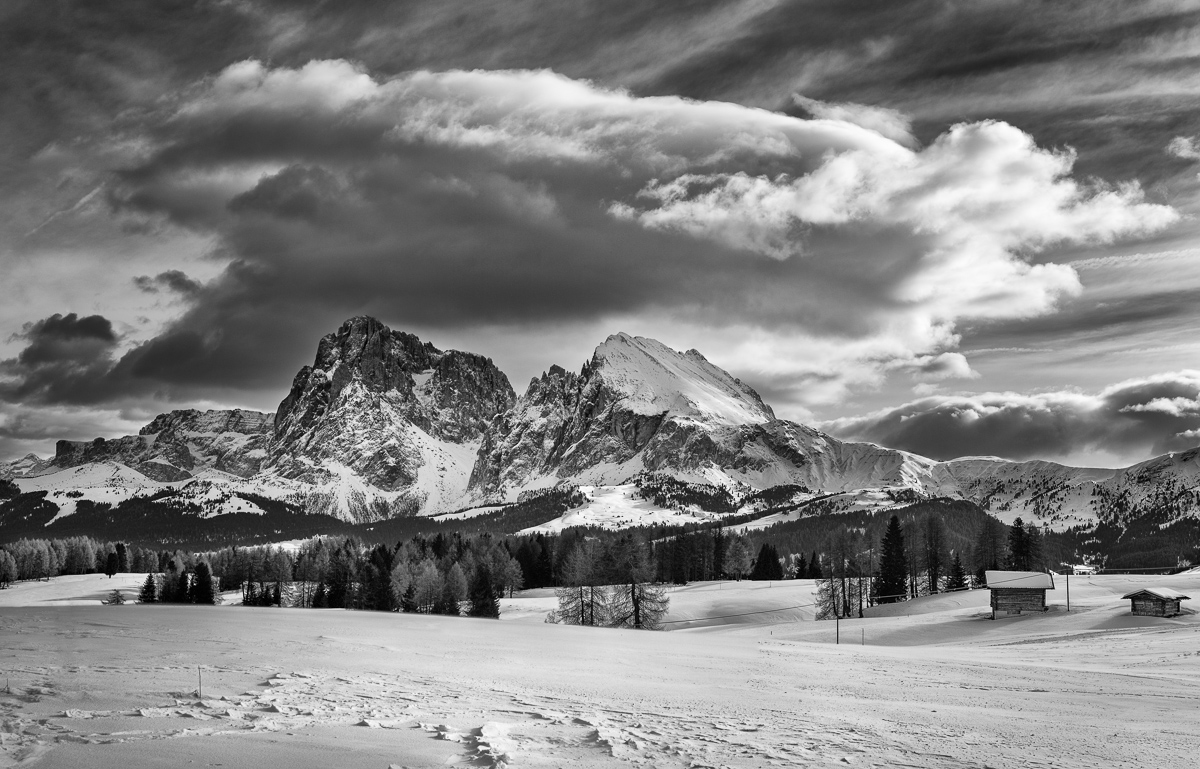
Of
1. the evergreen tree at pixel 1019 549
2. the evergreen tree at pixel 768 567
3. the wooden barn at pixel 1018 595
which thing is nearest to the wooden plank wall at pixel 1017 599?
the wooden barn at pixel 1018 595

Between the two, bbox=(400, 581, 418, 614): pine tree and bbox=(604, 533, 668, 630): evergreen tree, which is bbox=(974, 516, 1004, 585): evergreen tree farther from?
bbox=(400, 581, 418, 614): pine tree

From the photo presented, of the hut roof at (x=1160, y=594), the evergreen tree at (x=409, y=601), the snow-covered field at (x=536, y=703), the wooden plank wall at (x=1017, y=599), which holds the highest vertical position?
the snow-covered field at (x=536, y=703)

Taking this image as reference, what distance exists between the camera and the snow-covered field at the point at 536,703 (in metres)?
15.6

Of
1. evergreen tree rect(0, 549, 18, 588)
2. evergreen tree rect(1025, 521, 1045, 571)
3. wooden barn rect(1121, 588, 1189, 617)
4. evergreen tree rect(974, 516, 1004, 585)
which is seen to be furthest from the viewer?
evergreen tree rect(0, 549, 18, 588)

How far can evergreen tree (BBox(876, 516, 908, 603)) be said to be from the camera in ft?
423

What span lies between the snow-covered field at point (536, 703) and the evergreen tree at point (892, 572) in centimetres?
8208

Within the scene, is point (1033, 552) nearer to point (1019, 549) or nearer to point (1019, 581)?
point (1019, 549)

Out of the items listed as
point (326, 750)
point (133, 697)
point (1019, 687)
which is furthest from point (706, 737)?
point (1019, 687)

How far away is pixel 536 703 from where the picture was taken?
22062mm

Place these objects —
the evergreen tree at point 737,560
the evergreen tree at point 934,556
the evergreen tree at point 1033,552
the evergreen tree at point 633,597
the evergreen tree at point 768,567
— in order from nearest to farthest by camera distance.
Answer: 1. the evergreen tree at point 633,597
2. the evergreen tree at point 1033,552
3. the evergreen tree at point 934,556
4. the evergreen tree at point 768,567
5. the evergreen tree at point 737,560

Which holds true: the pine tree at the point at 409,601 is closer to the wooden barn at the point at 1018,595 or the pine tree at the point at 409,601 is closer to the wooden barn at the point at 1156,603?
the wooden barn at the point at 1018,595

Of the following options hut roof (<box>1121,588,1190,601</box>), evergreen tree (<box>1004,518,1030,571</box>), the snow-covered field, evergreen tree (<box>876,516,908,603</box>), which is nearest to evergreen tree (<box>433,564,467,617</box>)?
evergreen tree (<box>876,516,908,603</box>)

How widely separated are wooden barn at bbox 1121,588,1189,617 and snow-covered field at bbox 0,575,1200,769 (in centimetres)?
3435

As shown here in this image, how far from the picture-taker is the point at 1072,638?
218ft
